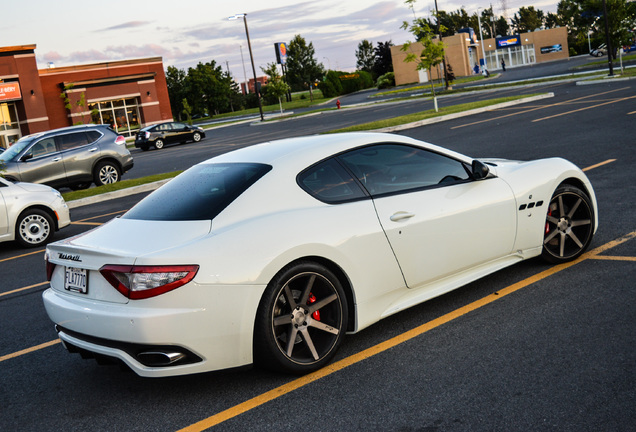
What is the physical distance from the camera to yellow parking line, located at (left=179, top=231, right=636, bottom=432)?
12.4 ft

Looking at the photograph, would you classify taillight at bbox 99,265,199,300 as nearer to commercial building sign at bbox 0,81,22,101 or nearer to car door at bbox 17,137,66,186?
car door at bbox 17,137,66,186

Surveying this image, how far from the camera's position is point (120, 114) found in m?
57.8

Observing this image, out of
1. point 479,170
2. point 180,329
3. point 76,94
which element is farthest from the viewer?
point 76,94

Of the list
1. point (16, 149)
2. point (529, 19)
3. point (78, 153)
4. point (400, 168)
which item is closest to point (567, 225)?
point (400, 168)

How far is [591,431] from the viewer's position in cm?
310

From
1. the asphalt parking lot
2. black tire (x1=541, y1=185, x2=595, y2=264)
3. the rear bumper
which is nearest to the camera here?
the asphalt parking lot

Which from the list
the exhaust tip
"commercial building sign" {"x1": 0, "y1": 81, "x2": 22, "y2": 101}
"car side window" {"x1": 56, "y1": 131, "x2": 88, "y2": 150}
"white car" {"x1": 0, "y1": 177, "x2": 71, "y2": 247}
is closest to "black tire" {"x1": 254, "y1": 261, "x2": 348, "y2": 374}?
the exhaust tip

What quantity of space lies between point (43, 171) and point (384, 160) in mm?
14916

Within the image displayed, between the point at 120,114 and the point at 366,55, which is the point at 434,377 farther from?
the point at 366,55

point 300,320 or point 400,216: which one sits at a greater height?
point 400,216

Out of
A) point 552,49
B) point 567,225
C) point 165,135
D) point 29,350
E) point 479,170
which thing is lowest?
point 29,350

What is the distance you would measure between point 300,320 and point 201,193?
1171mm

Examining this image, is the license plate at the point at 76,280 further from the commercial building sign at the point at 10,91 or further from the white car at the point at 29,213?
the commercial building sign at the point at 10,91

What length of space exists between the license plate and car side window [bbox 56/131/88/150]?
14898 millimetres
